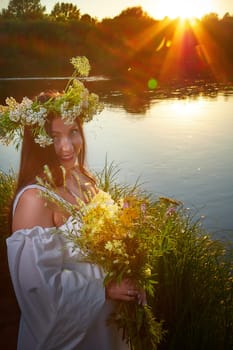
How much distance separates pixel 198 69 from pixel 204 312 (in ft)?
138

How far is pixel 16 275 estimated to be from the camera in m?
2.12

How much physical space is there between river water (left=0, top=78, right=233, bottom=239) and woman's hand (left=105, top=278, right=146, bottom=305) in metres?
6.97

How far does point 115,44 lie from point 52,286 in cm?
3553

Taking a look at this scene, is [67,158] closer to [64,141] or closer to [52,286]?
[64,141]

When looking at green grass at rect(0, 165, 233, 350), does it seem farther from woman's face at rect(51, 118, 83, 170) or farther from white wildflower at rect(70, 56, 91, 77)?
white wildflower at rect(70, 56, 91, 77)

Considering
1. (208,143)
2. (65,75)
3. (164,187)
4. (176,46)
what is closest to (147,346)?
(164,187)

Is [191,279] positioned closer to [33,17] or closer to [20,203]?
[20,203]

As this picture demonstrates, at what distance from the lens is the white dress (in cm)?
209

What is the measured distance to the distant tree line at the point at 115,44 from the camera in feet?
101

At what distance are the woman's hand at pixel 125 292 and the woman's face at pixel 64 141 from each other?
0.71 m

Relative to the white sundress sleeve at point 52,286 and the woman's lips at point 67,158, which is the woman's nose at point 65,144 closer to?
the woman's lips at point 67,158

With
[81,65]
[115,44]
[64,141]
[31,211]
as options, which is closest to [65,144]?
[64,141]

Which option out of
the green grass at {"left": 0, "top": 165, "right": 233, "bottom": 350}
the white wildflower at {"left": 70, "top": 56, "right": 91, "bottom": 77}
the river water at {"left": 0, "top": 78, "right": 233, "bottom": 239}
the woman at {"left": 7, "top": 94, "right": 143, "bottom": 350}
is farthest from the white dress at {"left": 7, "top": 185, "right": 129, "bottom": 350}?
the river water at {"left": 0, "top": 78, "right": 233, "bottom": 239}

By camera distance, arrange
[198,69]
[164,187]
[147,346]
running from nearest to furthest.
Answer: [147,346] < [164,187] < [198,69]
